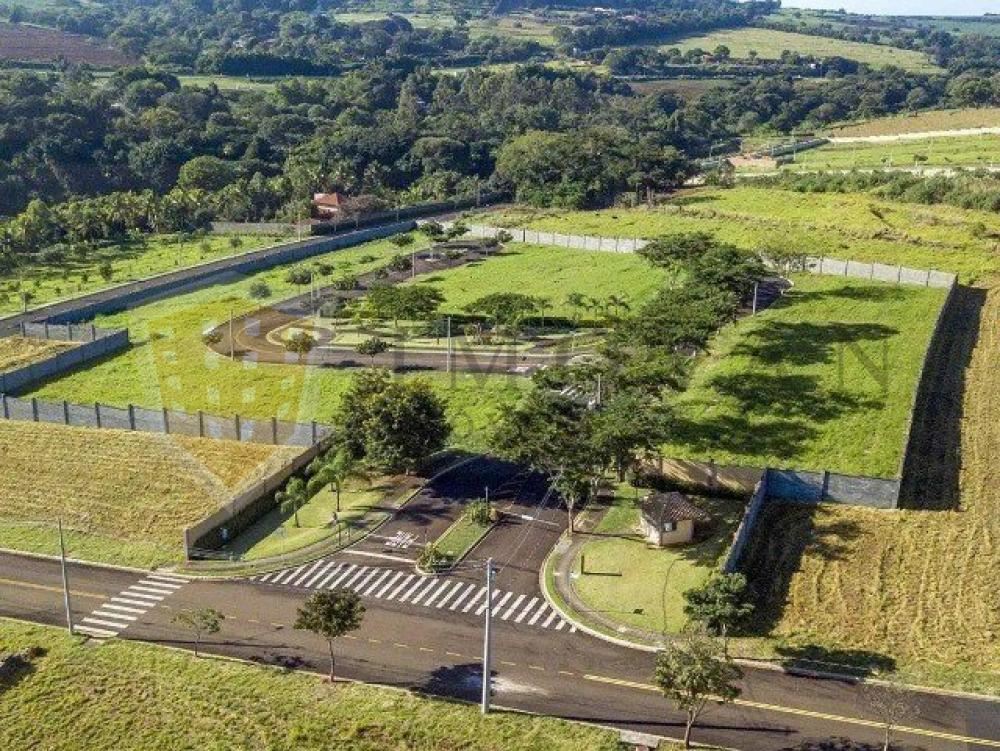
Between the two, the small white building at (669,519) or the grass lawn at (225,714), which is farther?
the small white building at (669,519)

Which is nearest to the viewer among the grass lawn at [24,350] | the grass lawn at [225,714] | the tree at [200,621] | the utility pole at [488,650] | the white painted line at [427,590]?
the grass lawn at [225,714]

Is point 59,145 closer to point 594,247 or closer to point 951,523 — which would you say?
point 594,247

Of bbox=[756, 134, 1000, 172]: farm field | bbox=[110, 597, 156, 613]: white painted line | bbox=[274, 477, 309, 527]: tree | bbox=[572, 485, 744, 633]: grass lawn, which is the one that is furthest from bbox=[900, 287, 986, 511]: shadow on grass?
bbox=[756, 134, 1000, 172]: farm field

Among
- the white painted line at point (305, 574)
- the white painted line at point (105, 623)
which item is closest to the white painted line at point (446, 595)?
the white painted line at point (305, 574)

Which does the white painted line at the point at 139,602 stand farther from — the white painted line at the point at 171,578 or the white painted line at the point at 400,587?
the white painted line at the point at 400,587

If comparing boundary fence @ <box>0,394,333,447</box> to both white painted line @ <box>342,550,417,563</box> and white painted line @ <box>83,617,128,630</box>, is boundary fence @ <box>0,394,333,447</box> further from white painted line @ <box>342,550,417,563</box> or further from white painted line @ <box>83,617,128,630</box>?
white painted line @ <box>83,617,128,630</box>

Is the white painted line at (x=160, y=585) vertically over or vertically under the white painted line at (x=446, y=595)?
under

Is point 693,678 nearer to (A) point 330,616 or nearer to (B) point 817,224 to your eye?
(A) point 330,616

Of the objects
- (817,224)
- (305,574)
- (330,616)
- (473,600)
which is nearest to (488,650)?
(330,616)
